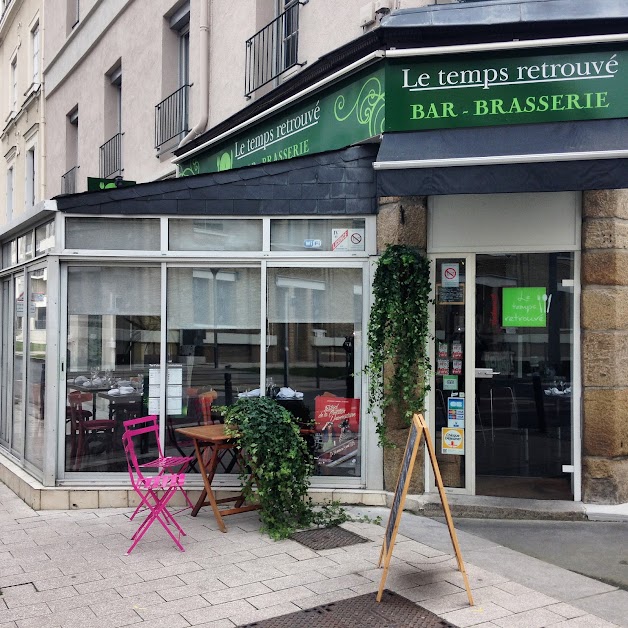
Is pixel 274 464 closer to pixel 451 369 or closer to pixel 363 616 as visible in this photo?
pixel 363 616

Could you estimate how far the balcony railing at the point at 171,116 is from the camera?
11.5 meters

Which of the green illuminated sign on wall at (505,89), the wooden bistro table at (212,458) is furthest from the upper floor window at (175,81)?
the wooden bistro table at (212,458)

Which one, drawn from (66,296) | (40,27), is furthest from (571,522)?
Answer: (40,27)

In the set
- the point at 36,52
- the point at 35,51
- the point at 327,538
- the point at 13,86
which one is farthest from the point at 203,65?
the point at 13,86

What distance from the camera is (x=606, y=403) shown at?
6.73 meters

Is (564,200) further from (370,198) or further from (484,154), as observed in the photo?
(370,198)

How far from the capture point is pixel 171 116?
38.9ft

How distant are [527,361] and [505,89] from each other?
2.45 m

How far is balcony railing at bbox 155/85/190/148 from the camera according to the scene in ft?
37.9

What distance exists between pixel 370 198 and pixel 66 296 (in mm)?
3057

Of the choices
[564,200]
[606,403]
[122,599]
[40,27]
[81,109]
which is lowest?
[122,599]

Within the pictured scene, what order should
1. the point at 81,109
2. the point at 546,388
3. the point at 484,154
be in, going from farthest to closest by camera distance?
1. the point at 81,109
2. the point at 546,388
3. the point at 484,154

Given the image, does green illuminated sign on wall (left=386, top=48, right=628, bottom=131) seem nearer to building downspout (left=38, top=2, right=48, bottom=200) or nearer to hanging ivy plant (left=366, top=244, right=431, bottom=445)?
hanging ivy plant (left=366, top=244, right=431, bottom=445)

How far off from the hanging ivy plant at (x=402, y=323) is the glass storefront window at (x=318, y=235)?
0.51 metres
